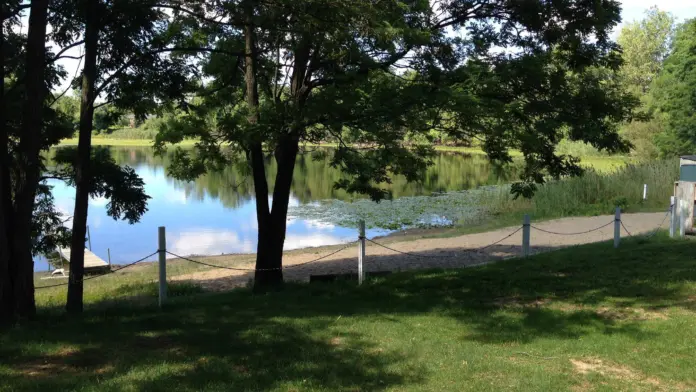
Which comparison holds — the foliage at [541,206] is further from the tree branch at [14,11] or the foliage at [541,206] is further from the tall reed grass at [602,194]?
the tree branch at [14,11]

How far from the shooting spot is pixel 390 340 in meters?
6.42

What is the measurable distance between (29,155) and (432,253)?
11.2 m

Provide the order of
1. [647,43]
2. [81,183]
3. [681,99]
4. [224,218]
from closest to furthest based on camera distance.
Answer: [81,183], [224,218], [681,99], [647,43]

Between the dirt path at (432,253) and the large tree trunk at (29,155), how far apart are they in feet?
17.6

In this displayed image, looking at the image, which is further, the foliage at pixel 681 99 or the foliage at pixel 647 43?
the foliage at pixel 647 43

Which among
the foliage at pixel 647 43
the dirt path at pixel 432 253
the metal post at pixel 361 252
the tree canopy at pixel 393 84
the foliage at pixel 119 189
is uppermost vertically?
the foliage at pixel 647 43

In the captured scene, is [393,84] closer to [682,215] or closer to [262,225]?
[262,225]

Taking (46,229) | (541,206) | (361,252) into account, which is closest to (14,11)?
(46,229)

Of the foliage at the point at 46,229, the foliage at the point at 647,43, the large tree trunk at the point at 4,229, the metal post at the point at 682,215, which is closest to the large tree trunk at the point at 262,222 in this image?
the foliage at the point at 46,229

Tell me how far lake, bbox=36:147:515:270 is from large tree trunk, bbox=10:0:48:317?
6.51m

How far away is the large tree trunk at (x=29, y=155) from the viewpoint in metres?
7.41

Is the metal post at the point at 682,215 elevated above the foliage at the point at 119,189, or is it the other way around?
the foliage at the point at 119,189

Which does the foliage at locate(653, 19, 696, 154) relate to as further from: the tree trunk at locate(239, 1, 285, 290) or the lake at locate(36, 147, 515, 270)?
the tree trunk at locate(239, 1, 285, 290)

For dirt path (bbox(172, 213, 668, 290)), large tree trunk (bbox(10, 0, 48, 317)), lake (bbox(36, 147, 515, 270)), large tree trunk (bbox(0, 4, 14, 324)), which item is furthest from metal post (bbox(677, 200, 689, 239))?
large tree trunk (bbox(0, 4, 14, 324))
